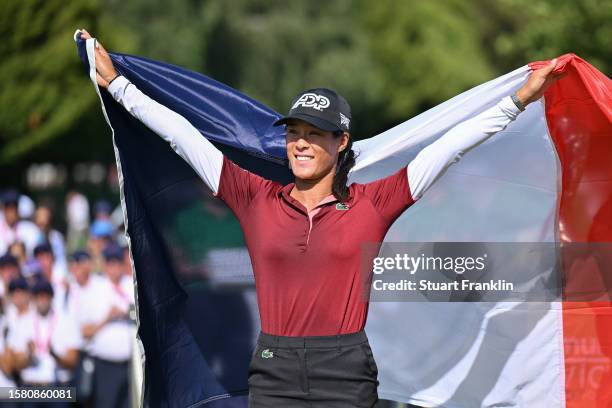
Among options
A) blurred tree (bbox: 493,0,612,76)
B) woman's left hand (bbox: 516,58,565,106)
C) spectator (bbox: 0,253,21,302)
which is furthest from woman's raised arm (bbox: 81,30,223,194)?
blurred tree (bbox: 493,0,612,76)

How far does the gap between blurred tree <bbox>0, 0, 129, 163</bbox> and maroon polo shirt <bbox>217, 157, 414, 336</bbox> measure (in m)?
22.9

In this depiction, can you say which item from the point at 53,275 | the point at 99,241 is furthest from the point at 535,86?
the point at 99,241

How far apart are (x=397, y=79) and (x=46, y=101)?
1881cm

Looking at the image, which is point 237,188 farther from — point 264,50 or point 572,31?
point 264,50

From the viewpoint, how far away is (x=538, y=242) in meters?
6.39

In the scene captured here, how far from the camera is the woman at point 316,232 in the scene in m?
4.95

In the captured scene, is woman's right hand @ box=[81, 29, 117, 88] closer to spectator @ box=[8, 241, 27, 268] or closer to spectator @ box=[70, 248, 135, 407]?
spectator @ box=[70, 248, 135, 407]

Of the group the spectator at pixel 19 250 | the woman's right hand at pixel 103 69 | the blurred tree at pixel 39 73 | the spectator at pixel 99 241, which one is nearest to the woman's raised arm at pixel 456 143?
the woman's right hand at pixel 103 69

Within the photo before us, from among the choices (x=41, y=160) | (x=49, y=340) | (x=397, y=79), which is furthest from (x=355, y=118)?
(x=49, y=340)

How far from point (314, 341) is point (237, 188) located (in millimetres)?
849

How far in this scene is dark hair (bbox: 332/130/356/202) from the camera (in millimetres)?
5152

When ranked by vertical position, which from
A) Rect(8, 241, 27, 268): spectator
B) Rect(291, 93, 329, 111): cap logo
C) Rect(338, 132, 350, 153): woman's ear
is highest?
Rect(8, 241, 27, 268): spectator

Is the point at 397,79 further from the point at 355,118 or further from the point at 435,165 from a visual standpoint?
the point at 435,165

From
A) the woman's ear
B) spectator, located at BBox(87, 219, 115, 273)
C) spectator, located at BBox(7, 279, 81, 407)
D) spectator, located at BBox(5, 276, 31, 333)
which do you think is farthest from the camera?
spectator, located at BBox(87, 219, 115, 273)
